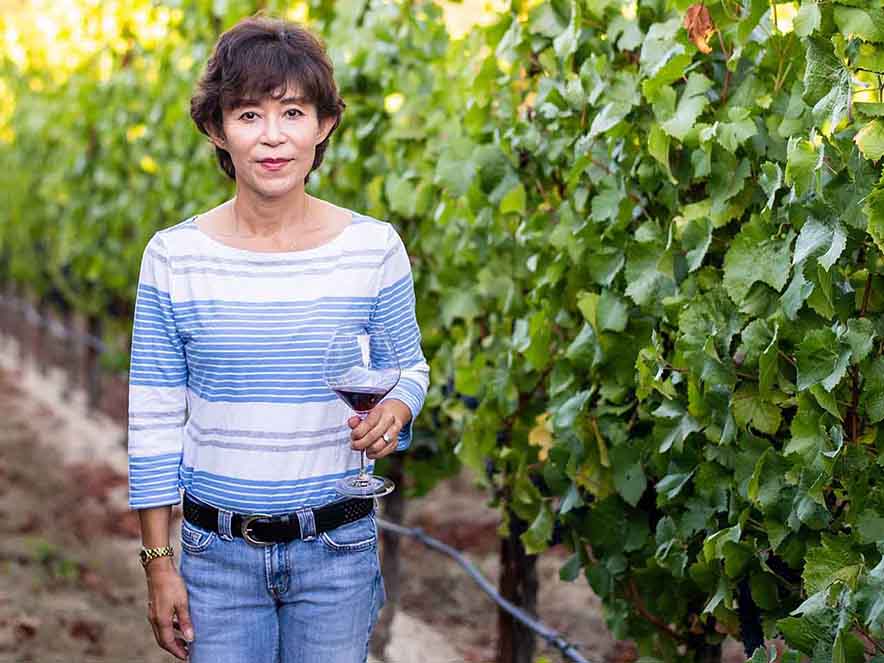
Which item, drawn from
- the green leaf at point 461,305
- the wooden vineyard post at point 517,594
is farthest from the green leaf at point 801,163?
the wooden vineyard post at point 517,594

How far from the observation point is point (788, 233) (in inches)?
103

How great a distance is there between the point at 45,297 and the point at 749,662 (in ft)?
36.4

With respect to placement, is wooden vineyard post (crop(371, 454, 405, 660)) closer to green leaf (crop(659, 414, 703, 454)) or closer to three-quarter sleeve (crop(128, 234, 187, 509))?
green leaf (crop(659, 414, 703, 454))

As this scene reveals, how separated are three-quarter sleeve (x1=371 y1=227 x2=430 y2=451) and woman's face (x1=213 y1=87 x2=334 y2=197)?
25 cm

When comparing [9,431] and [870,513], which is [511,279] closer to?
[870,513]

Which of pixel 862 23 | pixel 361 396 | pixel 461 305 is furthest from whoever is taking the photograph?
pixel 461 305

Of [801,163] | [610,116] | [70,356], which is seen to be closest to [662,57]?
[610,116]

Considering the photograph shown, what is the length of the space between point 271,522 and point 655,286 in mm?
1082

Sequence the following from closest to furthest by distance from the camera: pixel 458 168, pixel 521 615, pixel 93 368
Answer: pixel 458 168 → pixel 521 615 → pixel 93 368

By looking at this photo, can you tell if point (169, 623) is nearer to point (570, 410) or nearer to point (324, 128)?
point (324, 128)

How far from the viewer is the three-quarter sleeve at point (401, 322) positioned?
2.56m

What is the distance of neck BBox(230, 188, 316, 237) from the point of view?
2.50 meters

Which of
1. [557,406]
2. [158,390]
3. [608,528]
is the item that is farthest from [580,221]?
[158,390]

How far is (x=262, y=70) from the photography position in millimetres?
2420
